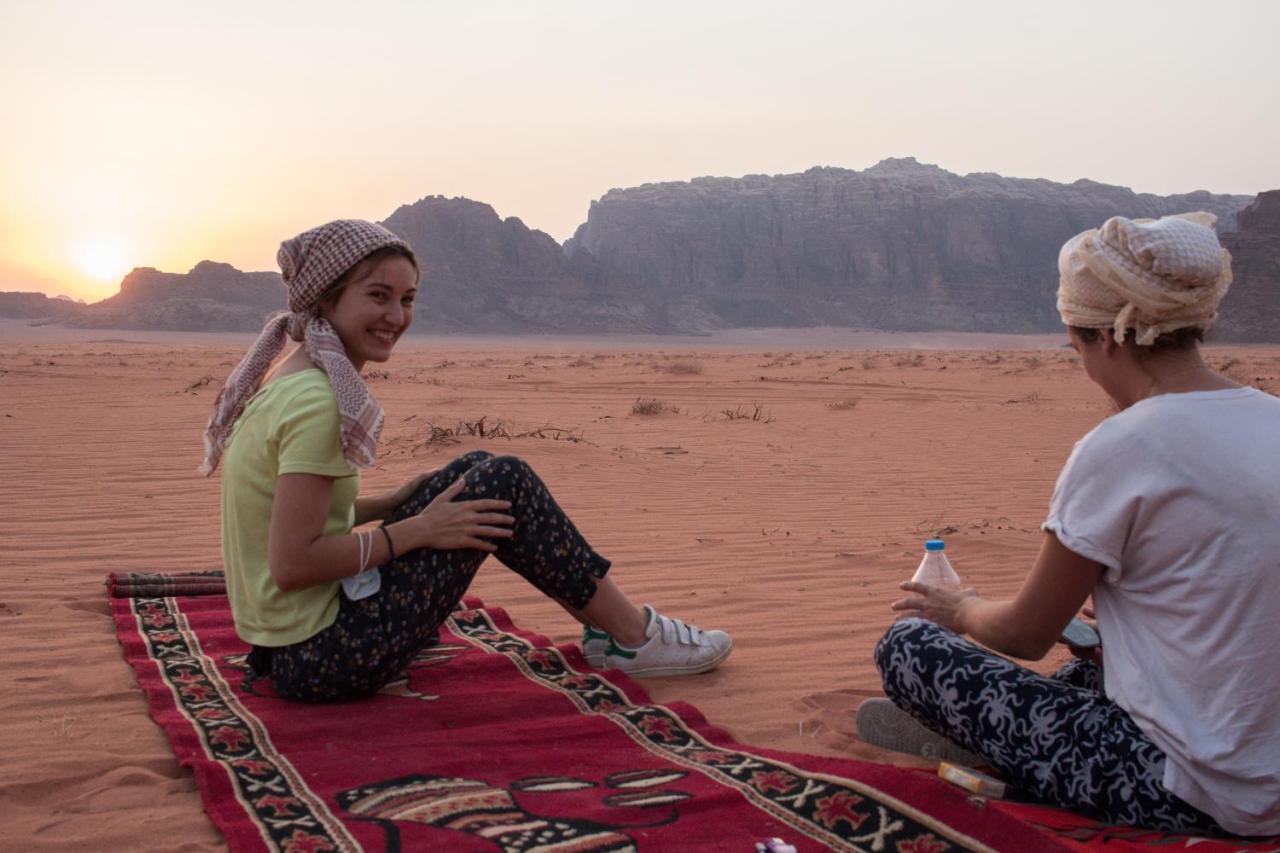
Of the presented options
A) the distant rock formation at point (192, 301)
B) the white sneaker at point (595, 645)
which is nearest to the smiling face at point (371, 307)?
the white sneaker at point (595, 645)

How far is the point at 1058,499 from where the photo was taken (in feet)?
7.93

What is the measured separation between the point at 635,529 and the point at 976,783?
4468 mm

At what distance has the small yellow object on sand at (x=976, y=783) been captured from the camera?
A: 8.94ft

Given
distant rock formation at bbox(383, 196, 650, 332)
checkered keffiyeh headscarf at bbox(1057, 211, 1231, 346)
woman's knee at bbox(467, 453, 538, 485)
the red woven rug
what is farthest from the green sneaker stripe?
distant rock formation at bbox(383, 196, 650, 332)

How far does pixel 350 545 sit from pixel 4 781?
98 cm

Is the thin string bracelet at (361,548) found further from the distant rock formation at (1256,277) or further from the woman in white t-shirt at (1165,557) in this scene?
the distant rock formation at (1256,277)

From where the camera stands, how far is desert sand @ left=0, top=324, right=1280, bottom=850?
10.5 ft

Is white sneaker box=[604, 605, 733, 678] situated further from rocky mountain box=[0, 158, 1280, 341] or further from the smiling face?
rocky mountain box=[0, 158, 1280, 341]

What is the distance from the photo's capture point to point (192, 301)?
94438 mm

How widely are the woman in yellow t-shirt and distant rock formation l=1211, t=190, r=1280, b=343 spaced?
78501 mm

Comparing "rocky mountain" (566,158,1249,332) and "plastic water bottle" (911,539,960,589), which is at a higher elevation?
"rocky mountain" (566,158,1249,332)

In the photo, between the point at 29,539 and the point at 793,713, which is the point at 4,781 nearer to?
the point at 793,713

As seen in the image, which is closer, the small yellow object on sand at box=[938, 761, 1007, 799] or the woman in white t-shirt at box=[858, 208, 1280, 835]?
the woman in white t-shirt at box=[858, 208, 1280, 835]

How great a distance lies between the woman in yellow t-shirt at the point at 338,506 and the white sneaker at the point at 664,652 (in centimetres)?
46
